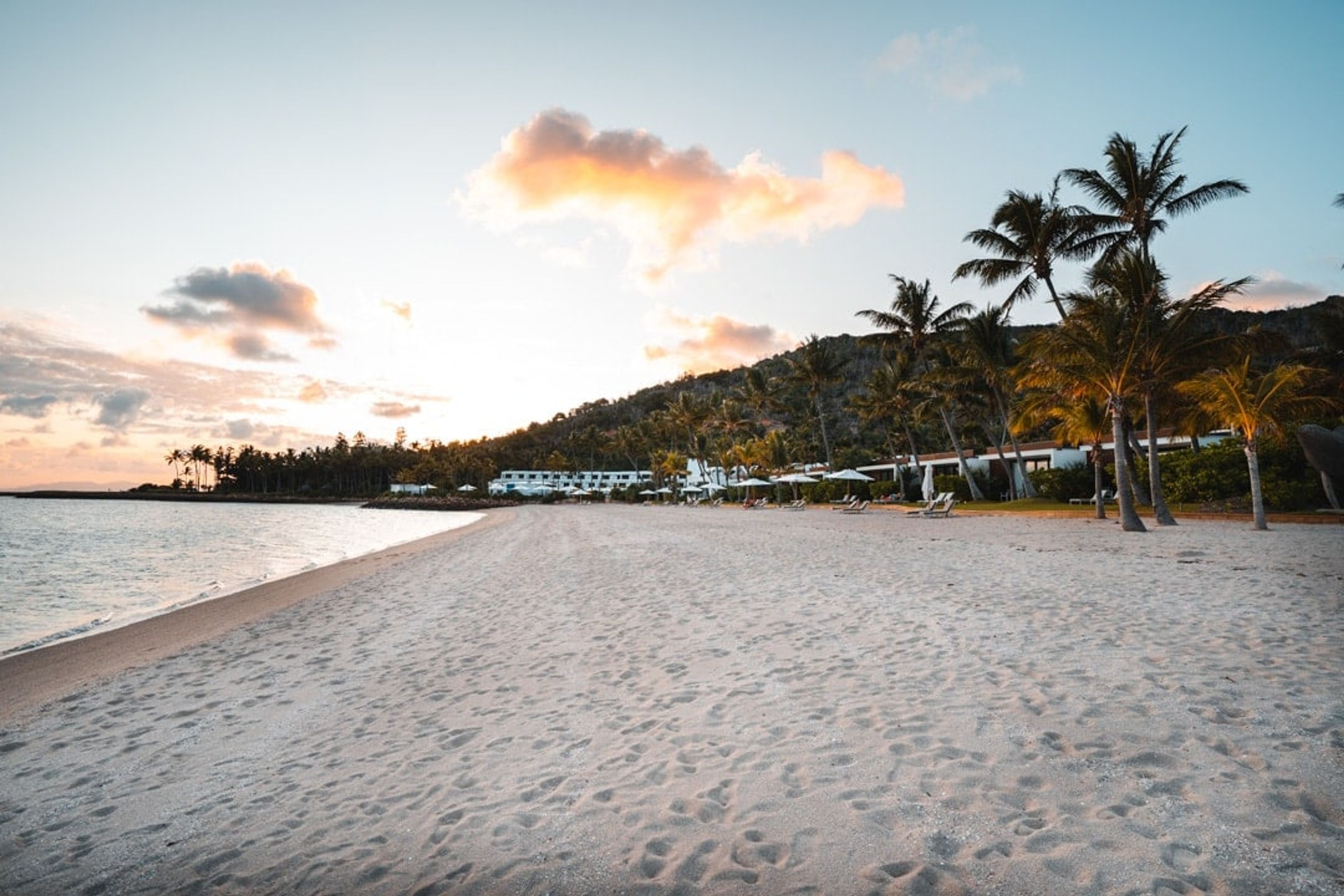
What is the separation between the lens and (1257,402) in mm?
15875

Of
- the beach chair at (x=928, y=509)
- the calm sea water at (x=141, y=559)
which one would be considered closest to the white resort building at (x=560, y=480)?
the calm sea water at (x=141, y=559)

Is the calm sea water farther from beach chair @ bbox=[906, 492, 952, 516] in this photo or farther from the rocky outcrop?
the rocky outcrop

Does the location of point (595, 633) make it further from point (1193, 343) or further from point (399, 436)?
point (399, 436)

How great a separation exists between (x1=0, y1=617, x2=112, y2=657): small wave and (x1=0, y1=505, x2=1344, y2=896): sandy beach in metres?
0.82

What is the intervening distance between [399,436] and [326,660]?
6258 inches

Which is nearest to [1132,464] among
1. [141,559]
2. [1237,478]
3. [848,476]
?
[1237,478]

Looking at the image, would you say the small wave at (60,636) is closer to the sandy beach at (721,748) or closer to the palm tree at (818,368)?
the sandy beach at (721,748)

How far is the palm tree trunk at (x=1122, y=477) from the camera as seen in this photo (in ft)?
53.9

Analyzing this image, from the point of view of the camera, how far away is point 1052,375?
18.7 metres

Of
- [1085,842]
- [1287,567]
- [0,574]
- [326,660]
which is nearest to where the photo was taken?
[1085,842]

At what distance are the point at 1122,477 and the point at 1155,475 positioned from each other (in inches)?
83.2

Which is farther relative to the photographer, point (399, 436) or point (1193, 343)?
point (399, 436)

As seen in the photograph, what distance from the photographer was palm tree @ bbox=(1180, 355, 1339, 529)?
1572 cm

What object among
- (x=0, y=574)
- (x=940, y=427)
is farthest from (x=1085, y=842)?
(x=940, y=427)
